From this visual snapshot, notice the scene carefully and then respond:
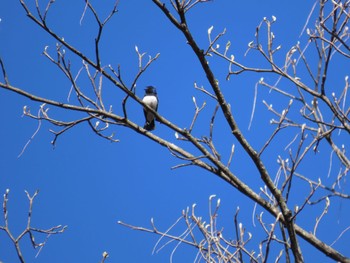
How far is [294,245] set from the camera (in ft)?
7.03

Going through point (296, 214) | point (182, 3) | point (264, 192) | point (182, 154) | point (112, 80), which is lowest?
point (296, 214)

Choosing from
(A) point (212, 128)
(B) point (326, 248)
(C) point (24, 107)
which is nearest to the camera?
(B) point (326, 248)

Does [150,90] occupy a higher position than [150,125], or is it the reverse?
[150,90]

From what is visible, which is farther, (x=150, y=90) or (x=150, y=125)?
(x=150, y=90)

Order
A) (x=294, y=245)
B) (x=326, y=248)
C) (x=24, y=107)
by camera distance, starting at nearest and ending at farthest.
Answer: (x=294, y=245) < (x=326, y=248) < (x=24, y=107)

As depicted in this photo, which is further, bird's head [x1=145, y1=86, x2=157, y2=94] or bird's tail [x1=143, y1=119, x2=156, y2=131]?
bird's head [x1=145, y1=86, x2=157, y2=94]

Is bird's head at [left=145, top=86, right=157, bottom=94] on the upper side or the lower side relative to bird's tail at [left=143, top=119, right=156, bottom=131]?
upper

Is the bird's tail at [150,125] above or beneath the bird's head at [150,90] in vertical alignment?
beneath

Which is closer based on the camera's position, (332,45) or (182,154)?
(332,45)

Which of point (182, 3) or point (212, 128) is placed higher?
point (182, 3)

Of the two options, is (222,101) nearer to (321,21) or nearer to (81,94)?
(321,21)

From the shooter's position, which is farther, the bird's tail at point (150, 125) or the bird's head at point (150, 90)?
the bird's head at point (150, 90)

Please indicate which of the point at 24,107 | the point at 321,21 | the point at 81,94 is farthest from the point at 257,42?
the point at 24,107

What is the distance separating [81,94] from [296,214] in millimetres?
1275
